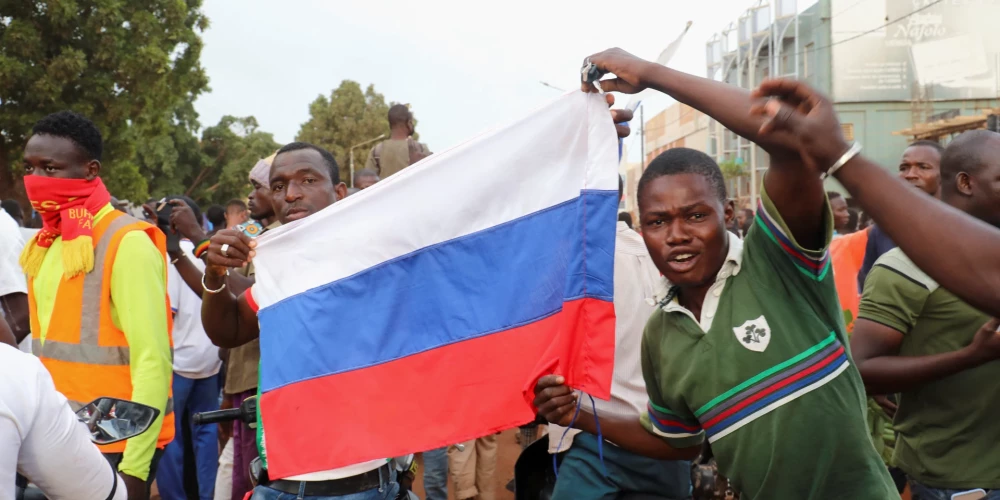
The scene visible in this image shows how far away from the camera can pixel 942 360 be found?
3.12 meters

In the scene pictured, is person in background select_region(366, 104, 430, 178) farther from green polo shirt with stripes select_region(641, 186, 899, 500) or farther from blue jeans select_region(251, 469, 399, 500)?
green polo shirt with stripes select_region(641, 186, 899, 500)

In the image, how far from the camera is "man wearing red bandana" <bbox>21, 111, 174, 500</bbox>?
362 cm

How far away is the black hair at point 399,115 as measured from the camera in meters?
8.22

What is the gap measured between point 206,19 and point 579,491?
2305cm

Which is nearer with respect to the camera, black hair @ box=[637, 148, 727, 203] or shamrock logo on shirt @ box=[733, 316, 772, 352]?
shamrock logo on shirt @ box=[733, 316, 772, 352]

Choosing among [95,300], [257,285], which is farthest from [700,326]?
[95,300]

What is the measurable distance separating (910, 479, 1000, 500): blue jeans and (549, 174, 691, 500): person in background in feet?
3.28

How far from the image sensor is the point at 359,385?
3064 mm

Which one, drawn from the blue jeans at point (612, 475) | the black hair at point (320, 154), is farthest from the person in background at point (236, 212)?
the blue jeans at point (612, 475)

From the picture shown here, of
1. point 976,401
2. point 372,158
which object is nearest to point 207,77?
point 372,158

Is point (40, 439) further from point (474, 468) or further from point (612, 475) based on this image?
point (474, 468)

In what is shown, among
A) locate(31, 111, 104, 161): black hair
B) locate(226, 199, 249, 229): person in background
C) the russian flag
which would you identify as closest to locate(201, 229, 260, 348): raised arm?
the russian flag

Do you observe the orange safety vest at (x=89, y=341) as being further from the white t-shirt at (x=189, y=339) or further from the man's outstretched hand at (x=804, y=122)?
the man's outstretched hand at (x=804, y=122)

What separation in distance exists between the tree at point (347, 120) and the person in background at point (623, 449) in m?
36.4
